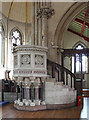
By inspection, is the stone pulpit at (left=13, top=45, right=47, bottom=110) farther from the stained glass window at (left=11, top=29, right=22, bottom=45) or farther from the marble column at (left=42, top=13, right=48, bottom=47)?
the stained glass window at (left=11, top=29, right=22, bottom=45)

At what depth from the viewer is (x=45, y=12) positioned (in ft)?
24.2

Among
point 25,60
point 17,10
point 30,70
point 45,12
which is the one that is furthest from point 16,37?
point 30,70

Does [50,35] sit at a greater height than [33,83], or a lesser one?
greater

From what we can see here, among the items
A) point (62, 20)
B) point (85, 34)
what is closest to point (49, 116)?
point (62, 20)

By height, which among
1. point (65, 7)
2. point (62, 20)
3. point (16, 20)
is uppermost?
point (16, 20)

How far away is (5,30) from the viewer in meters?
14.0

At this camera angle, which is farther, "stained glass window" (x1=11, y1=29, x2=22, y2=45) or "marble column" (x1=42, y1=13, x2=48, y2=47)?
"stained glass window" (x1=11, y1=29, x2=22, y2=45)

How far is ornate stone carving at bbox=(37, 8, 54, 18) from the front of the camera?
7336 mm

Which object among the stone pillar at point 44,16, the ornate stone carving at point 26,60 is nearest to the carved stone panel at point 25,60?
the ornate stone carving at point 26,60

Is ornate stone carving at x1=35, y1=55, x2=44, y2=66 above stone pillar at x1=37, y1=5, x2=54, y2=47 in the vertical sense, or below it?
below

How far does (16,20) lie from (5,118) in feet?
37.6

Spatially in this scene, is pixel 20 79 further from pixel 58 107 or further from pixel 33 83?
pixel 58 107

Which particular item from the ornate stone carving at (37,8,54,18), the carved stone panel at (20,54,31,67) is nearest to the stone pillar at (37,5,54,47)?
the ornate stone carving at (37,8,54,18)

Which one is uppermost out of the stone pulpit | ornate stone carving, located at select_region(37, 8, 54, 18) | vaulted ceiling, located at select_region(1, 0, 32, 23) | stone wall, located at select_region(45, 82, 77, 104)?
vaulted ceiling, located at select_region(1, 0, 32, 23)
